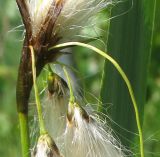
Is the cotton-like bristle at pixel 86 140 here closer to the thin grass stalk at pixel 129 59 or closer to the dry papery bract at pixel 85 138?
the dry papery bract at pixel 85 138

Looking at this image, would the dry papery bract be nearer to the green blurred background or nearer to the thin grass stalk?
the thin grass stalk

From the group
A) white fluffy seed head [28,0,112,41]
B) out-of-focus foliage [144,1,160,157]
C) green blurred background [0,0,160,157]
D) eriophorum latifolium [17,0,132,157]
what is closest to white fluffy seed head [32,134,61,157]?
eriophorum latifolium [17,0,132,157]

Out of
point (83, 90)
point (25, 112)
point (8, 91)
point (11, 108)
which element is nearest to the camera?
point (25, 112)

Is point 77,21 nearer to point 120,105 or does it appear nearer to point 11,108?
point 120,105

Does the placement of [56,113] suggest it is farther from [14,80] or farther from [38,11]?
[14,80]

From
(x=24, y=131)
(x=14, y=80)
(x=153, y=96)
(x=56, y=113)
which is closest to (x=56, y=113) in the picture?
(x=56, y=113)

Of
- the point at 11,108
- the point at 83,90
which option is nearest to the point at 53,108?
the point at 83,90
